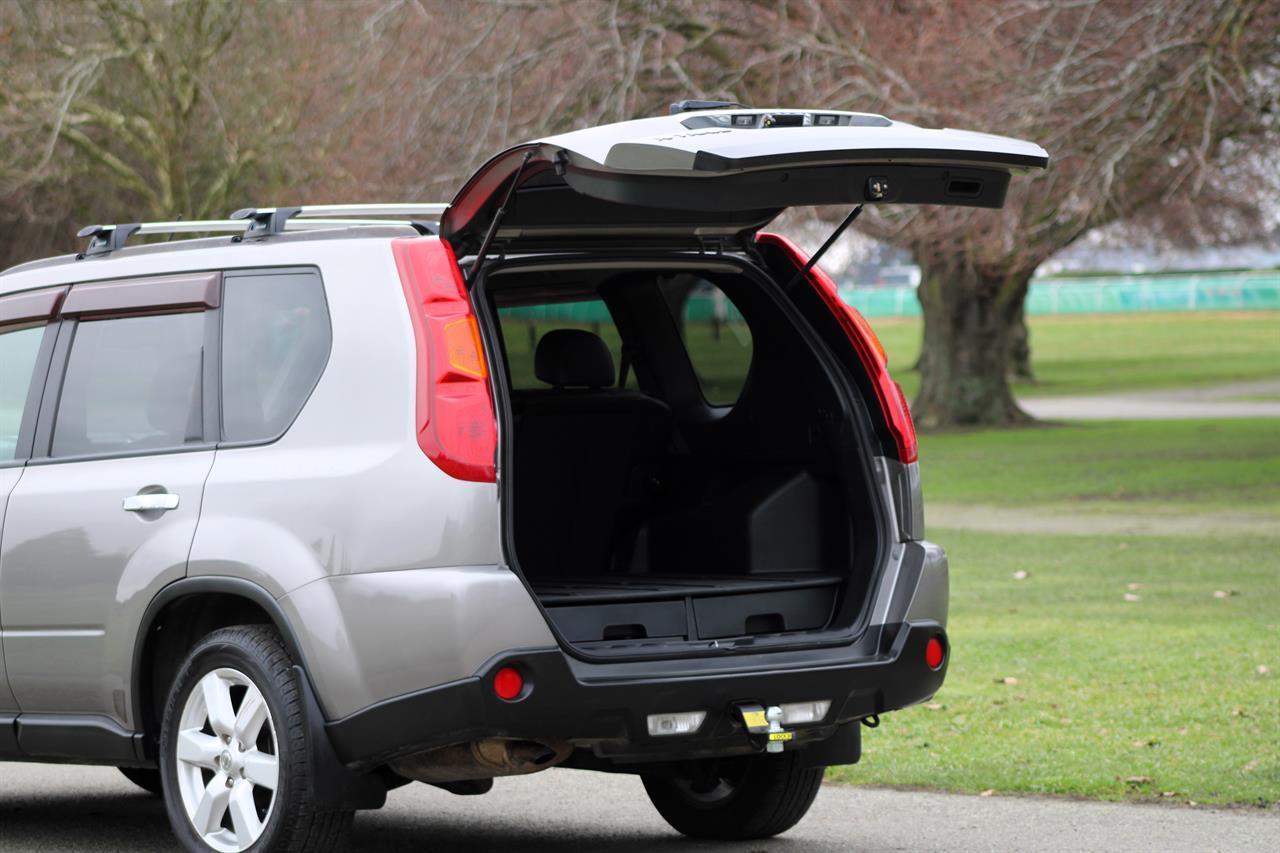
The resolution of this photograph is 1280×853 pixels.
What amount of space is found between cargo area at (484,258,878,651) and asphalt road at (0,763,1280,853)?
37.4 inches

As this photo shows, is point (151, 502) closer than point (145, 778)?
Yes

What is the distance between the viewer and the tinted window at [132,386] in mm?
6105

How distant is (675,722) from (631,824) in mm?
1765

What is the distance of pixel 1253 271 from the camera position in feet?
308

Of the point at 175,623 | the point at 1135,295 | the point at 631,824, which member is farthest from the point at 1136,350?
the point at 175,623

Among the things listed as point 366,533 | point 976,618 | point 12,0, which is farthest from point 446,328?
point 12,0

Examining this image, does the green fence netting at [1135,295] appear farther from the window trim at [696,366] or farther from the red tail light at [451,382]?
the red tail light at [451,382]

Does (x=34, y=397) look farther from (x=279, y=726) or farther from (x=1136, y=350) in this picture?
(x=1136, y=350)

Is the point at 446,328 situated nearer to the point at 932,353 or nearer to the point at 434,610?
the point at 434,610

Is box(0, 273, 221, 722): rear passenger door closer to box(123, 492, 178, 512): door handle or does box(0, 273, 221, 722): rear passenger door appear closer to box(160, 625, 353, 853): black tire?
box(123, 492, 178, 512): door handle

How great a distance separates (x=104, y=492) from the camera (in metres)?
6.07

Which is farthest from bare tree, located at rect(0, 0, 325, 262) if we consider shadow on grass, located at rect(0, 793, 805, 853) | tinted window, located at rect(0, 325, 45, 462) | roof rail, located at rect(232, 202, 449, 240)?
roof rail, located at rect(232, 202, 449, 240)

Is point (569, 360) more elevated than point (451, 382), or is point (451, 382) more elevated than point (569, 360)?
point (451, 382)

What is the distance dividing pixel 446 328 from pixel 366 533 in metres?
0.59
